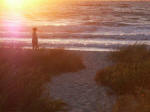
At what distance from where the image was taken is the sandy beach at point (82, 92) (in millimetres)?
9352

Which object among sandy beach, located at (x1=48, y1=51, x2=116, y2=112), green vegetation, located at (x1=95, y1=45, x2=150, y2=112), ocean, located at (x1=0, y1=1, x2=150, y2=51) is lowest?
sandy beach, located at (x1=48, y1=51, x2=116, y2=112)

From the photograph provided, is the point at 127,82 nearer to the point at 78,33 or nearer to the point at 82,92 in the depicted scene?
the point at 82,92

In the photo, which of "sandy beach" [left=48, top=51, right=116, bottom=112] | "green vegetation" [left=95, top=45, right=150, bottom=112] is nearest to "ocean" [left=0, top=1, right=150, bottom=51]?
"sandy beach" [left=48, top=51, right=116, bottom=112]

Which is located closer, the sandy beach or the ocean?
the sandy beach

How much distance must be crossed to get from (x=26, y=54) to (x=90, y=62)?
3.34 meters

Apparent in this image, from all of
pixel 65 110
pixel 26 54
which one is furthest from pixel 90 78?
pixel 65 110

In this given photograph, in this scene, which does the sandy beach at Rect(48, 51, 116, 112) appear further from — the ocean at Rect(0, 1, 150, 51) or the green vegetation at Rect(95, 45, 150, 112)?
the ocean at Rect(0, 1, 150, 51)

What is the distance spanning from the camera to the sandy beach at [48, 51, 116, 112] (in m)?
9.35

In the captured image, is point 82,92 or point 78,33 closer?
point 82,92

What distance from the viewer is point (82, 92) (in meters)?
10.8

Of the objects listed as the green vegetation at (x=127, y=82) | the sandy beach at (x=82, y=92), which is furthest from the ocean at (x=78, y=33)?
the green vegetation at (x=127, y=82)

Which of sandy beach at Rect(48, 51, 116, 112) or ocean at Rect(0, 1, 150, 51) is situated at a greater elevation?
ocean at Rect(0, 1, 150, 51)

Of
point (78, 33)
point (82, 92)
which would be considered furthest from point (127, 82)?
point (78, 33)

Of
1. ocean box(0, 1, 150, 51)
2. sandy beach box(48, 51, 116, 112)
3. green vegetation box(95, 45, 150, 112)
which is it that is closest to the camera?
green vegetation box(95, 45, 150, 112)
